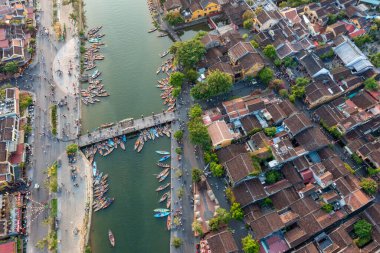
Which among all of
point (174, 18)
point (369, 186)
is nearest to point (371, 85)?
point (369, 186)

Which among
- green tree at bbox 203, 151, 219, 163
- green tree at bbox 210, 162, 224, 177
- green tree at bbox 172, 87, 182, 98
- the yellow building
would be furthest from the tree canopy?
the yellow building

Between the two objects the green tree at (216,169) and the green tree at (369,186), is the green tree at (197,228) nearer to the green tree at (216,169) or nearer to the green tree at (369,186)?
the green tree at (216,169)

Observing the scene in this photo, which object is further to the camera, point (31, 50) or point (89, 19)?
point (89, 19)

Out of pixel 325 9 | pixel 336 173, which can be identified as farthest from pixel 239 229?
pixel 325 9

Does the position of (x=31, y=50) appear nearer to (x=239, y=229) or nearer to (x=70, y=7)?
(x=70, y=7)

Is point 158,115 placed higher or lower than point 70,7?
lower

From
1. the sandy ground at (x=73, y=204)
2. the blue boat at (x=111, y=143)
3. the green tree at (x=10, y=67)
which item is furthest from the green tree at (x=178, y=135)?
the green tree at (x=10, y=67)
